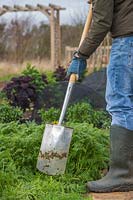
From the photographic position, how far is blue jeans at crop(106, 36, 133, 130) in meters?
4.16

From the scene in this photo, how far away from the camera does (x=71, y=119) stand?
22.0ft

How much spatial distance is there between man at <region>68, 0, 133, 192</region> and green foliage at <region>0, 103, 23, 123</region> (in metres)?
2.71

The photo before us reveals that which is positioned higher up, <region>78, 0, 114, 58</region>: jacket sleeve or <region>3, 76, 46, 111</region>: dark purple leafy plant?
<region>78, 0, 114, 58</region>: jacket sleeve

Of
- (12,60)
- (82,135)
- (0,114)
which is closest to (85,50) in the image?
(82,135)

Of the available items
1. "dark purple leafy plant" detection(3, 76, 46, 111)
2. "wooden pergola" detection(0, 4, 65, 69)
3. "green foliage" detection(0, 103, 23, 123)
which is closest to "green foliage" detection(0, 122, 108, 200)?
"green foliage" detection(0, 103, 23, 123)

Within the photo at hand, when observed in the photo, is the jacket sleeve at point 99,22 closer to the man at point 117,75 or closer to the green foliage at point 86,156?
the man at point 117,75

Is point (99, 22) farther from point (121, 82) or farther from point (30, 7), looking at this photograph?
Answer: point (30, 7)

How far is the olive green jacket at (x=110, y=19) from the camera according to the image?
407 centimetres

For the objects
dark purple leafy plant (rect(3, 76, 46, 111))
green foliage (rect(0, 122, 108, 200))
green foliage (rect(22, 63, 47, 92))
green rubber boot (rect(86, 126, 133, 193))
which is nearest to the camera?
green foliage (rect(0, 122, 108, 200))

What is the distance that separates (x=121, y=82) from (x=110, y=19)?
48 cm

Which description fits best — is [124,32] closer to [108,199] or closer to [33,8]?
[108,199]

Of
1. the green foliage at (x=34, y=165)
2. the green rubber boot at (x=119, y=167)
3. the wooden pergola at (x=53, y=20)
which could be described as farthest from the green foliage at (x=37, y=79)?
the wooden pergola at (x=53, y=20)

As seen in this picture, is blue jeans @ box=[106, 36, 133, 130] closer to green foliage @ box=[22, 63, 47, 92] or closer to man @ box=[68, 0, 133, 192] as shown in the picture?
man @ box=[68, 0, 133, 192]

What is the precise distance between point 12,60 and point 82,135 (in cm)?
2041
